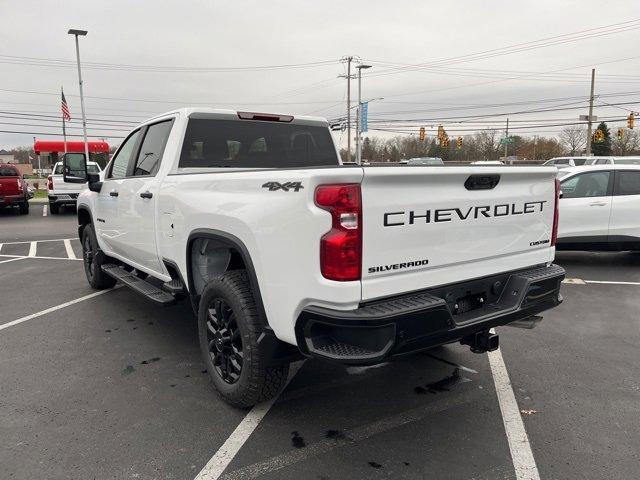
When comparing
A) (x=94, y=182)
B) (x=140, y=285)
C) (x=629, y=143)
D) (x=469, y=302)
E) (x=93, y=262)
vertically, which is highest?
(x=629, y=143)

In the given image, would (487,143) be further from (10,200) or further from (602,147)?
(10,200)

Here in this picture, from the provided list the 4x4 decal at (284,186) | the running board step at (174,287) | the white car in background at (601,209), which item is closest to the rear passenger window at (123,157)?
the running board step at (174,287)

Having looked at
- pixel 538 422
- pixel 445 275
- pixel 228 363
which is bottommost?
pixel 538 422

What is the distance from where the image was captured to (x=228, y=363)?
335 centimetres

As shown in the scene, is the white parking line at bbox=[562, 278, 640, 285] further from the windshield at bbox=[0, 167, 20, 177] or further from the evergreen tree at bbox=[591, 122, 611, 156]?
the evergreen tree at bbox=[591, 122, 611, 156]

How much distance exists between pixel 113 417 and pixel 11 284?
489 cm

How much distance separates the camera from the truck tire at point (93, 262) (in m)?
6.09

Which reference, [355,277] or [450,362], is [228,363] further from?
[450,362]

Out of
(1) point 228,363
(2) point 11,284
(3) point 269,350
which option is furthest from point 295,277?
(2) point 11,284

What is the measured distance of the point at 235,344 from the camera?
324cm

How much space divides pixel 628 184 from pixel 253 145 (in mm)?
6301

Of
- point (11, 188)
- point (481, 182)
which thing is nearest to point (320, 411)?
point (481, 182)

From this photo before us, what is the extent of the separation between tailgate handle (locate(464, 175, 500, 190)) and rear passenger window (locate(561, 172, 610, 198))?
5614mm

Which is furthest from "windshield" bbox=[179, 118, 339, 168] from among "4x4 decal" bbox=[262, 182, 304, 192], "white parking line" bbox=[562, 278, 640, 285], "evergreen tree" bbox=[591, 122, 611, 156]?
"evergreen tree" bbox=[591, 122, 611, 156]
